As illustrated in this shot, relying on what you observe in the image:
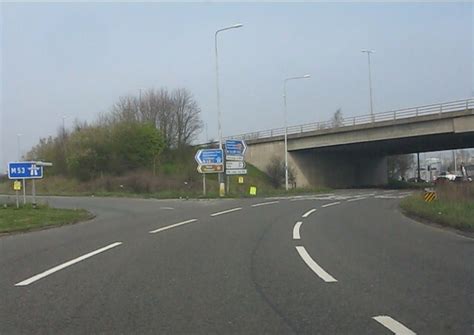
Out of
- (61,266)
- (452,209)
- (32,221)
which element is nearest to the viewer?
(61,266)

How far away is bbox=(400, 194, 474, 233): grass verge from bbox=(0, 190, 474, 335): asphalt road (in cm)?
172

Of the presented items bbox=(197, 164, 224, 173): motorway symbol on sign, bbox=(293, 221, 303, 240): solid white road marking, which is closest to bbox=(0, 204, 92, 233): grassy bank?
bbox=(293, 221, 303, 240): solid white road marking

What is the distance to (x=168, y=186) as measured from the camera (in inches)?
2148

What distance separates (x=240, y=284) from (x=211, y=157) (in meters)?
38.4

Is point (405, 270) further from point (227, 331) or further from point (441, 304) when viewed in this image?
point (227, 331)

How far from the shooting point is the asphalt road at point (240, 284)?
600 centimetres

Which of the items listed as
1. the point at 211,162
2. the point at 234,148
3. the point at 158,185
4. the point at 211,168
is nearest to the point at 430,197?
the point at 211,168

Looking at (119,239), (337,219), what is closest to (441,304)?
(119,239)

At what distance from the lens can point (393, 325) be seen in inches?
229

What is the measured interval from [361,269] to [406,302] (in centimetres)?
253

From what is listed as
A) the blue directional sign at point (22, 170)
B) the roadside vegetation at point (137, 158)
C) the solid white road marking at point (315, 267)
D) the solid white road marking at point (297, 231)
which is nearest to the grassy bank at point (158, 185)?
the roadside vegetation at point (137, 158)

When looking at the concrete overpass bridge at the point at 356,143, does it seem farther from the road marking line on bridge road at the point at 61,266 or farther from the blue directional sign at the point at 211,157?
the road marking line on bridge road at the point at 61,266

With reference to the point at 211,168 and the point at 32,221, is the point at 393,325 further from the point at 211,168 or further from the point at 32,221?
the point at 211,168

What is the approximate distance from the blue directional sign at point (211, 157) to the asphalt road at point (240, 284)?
1225 inches
